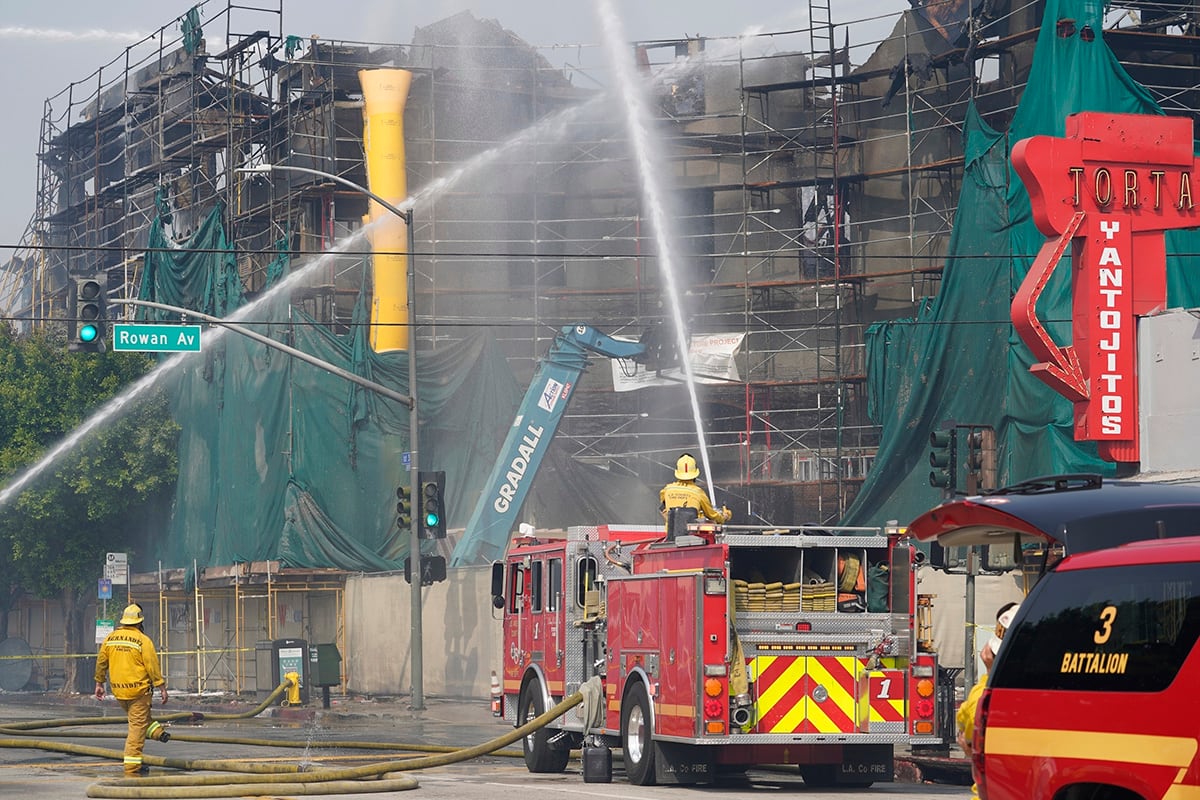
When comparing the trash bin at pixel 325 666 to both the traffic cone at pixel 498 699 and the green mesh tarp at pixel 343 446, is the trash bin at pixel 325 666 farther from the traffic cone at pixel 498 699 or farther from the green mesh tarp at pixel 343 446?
the traffic cone at pixel 498 699

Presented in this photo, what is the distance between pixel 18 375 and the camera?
49.8 m

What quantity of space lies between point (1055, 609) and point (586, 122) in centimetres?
3884

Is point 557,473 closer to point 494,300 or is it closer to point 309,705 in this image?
point 494,300

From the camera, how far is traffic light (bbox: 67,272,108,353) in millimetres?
27531

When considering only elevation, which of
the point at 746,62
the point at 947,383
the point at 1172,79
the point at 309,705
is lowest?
the point at 309,705

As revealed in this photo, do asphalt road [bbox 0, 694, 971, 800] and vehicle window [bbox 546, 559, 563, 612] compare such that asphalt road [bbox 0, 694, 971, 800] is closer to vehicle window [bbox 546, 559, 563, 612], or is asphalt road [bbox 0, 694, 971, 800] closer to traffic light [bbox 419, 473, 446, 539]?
vehicle window [bbox 546, 559, 563, 612]

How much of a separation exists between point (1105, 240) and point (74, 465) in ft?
97.4

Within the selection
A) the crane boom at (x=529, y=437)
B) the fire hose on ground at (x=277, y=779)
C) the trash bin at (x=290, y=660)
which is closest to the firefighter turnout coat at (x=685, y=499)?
the fire hose on ground at (x=277, y=779)

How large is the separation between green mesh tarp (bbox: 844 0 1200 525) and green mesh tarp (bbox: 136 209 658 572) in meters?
8.72

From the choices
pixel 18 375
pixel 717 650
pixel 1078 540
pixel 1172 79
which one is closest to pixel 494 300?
pixel 18 375

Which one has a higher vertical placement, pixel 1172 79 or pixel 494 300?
pixel 1172 79

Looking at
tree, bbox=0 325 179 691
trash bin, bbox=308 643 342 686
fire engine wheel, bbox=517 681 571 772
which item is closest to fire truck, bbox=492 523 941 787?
fire engine wheel, bbox=517 681 571 772

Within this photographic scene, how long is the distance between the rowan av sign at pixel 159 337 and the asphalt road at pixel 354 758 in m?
5.79

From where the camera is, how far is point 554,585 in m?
18.8
